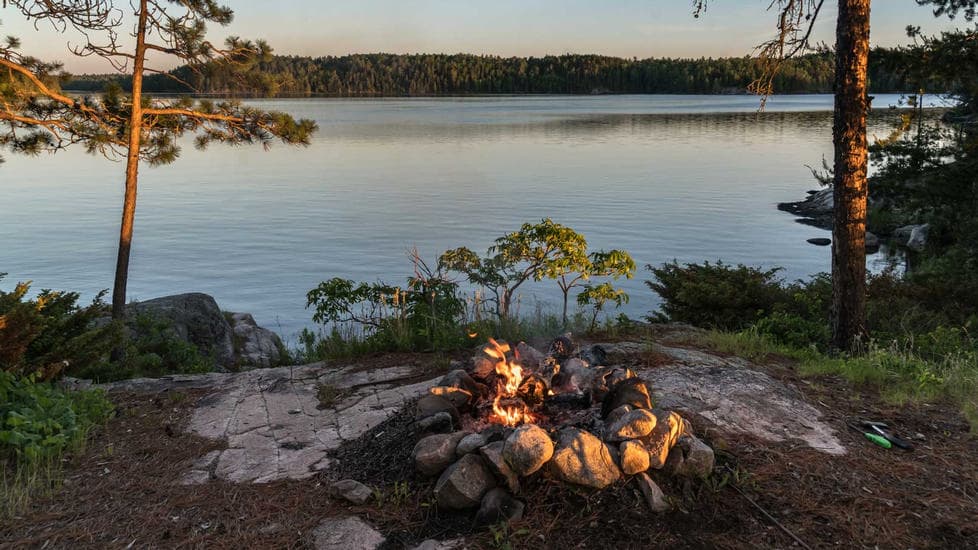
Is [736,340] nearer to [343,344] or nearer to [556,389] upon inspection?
[556,389]

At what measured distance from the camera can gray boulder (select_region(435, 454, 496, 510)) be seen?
14.6 feet

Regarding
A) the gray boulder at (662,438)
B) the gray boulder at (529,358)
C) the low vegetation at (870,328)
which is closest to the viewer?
the gray boulder at (662,438)

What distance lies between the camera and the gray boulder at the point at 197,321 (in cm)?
1293

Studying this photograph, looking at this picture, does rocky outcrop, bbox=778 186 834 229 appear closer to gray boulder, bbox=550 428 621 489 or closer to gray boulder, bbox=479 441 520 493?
gray boulder, bbox=550 428 621 489

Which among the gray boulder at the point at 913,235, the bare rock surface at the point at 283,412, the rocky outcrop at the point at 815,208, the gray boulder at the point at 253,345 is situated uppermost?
the bare rock surface at the point at 283,412

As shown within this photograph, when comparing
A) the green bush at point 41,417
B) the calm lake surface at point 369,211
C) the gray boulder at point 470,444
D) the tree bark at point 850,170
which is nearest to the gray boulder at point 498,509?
the gray boulder at point 470,444

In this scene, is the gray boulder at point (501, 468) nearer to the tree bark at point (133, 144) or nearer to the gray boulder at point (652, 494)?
the gray boulder at point (652, 494)

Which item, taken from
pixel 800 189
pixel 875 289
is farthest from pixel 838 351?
pixel 800 189

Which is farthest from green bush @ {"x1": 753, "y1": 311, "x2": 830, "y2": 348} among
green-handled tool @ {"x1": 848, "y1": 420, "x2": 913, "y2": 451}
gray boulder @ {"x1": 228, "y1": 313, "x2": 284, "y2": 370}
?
gray boulder @ {"x1": 228, "y1": 313, "x2": 284, "y2": 370}

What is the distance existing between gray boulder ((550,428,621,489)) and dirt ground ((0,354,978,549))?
0.26 feet

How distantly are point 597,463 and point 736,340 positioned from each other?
467cm

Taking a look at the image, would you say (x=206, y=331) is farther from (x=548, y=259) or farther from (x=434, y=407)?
(x=434, y=407)

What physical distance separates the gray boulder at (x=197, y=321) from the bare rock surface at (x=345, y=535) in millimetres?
9044

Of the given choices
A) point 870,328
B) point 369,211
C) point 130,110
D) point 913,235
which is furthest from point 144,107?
point 913,235
